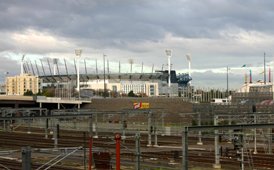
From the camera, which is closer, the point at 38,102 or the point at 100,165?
the point at 100,165

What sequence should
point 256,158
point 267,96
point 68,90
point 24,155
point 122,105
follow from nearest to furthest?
point 24,155 < point 256,158 < point 267,96 < point 122,105 < point 68,90

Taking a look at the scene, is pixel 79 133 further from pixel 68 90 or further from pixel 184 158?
pixel 68 90

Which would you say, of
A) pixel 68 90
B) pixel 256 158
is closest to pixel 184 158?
pixel 256 158

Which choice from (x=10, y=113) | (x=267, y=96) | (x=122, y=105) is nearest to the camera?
(x=10, y=113)

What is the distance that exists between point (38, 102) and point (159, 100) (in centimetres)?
3565

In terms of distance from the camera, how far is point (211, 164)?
2570 cm

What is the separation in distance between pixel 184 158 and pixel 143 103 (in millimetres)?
115278

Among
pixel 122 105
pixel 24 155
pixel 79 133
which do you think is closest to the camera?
pixel 24 155

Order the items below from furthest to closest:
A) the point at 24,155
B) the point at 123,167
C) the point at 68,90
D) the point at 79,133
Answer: the point at 68,90 < the point at 79,133 < the point at 123,167 < the point at 24,155

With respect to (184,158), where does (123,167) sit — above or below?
below

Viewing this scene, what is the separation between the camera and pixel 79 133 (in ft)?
181

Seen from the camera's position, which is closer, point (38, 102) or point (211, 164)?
point (211, 164)

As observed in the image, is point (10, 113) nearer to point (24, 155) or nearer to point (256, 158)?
point (256, 158)

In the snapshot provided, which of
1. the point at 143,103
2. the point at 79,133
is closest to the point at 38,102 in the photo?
the point at 143,103
